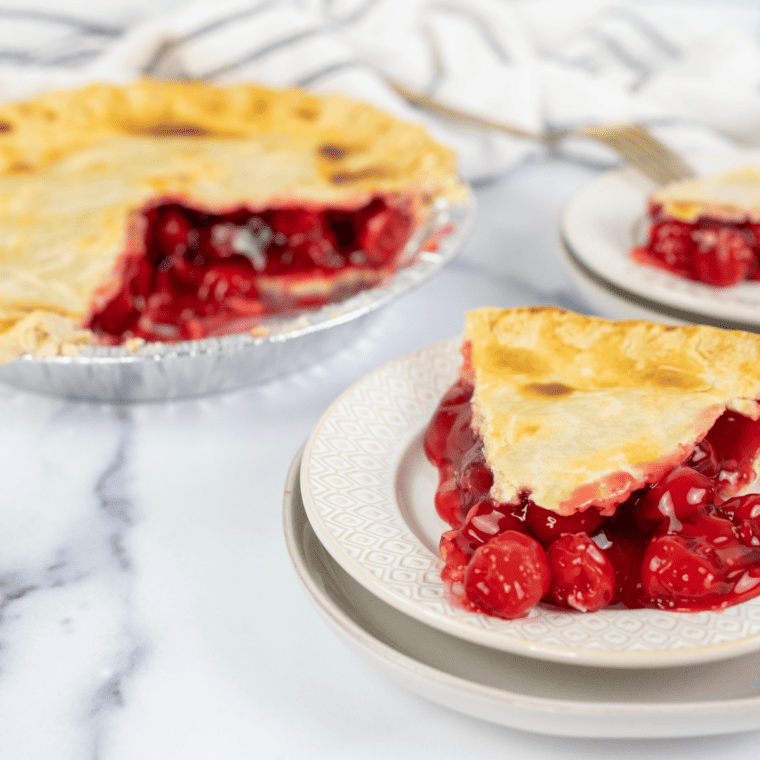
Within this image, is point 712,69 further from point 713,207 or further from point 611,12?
point 713,207

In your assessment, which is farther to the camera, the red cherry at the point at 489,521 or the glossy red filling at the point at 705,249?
the glossy red filling at the point at 705,249

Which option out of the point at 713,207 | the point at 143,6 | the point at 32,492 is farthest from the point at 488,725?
the point at 143,6

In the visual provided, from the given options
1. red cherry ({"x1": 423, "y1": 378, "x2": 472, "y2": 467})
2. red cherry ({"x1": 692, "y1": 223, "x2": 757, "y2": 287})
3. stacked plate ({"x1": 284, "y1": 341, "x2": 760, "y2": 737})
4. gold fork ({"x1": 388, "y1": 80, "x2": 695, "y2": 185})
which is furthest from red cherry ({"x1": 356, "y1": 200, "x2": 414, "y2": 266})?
stacked plate ({"x1": 284, "y1": 341, "x2": 760, "y2": 737})

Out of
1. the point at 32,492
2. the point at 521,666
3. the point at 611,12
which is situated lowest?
the point at 32,492

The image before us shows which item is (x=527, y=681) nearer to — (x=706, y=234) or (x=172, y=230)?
(x=706, y=234)

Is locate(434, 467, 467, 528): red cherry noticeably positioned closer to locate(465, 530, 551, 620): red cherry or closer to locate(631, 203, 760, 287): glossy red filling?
locate(465, 530, 551, 620): red cherry

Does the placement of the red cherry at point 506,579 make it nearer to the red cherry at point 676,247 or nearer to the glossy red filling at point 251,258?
the red cherry at point 676,247

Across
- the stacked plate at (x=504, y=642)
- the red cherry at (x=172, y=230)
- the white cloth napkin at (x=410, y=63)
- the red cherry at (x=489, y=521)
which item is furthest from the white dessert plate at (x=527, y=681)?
the white cloth napkin at (x=410, y=63)

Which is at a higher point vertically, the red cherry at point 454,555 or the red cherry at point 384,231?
the red cherry at point 454,555
